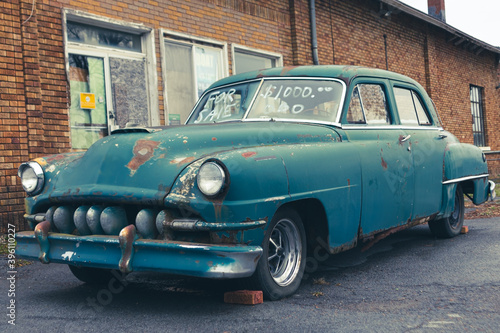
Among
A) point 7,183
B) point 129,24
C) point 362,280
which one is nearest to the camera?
point 362,280

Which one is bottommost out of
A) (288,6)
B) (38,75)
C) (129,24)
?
(38,75)

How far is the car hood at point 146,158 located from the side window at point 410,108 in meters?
1.59

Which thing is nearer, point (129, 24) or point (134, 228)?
point (134, 228)

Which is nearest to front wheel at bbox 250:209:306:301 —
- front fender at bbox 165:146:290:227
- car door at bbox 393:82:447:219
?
front fender at bbox 165:146:290:227

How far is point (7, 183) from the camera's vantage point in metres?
6.67

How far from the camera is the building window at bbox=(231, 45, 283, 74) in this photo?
1029 cm

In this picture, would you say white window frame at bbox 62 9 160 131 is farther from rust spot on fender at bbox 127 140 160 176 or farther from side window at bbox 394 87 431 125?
rust spot on fender at bbox 127 140 160 176

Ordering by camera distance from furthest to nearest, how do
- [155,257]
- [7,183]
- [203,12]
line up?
[203,12] < [7,183] < [155,257]

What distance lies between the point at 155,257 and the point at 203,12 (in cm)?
713

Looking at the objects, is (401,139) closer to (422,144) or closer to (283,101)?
(422,144)

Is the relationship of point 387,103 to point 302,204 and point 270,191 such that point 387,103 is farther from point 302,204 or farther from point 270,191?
point 270,191

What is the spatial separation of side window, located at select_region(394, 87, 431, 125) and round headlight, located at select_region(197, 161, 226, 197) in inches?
100

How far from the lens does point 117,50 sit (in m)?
8.41

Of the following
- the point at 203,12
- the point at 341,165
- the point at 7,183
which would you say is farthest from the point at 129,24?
the point at 341,165
